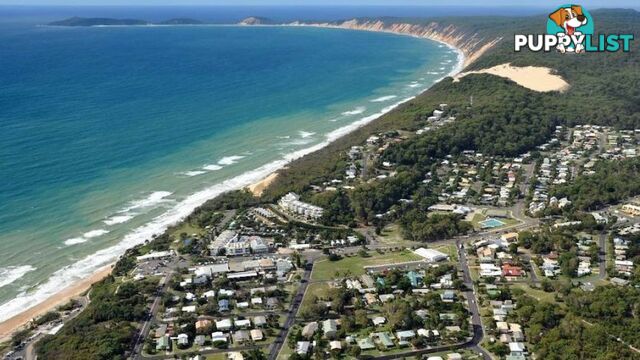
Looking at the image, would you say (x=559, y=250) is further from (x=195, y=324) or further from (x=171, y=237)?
(x=171, y=237)

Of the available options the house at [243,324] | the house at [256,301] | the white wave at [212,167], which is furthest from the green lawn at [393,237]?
the white wave at [212,167]

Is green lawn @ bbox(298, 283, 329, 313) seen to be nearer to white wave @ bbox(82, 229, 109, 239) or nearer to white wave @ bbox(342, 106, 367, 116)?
white wave @ bbox(82, 229, 109, 239)

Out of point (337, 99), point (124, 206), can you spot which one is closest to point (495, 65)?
point (337, 99)

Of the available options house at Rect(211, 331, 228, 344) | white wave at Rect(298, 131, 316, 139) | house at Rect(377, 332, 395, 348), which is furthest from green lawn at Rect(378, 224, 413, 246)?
white wave at Rect(298, 131, 316, 139)

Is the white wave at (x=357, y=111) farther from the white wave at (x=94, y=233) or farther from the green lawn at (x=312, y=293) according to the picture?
the green lawn at (x=312, y=293)

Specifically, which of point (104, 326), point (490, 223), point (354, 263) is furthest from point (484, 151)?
point (104, 326)

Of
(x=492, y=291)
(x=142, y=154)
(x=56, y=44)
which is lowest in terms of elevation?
(x=492, y=291)

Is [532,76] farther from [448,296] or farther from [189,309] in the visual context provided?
[189,309]
